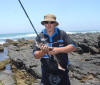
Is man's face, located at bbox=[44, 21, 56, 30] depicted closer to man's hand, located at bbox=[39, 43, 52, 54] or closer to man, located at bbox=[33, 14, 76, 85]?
man, located at bbox=[33, 14, 76, 85]

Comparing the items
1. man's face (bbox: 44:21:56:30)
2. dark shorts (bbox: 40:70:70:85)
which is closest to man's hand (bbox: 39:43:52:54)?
man's face (bbox: 44:21:56:30)

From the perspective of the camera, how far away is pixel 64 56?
380cm

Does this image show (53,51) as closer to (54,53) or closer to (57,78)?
(54,53)

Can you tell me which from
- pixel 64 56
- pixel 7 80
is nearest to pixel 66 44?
pixel 64 56

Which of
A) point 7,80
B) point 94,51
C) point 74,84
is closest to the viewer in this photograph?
point 74,84

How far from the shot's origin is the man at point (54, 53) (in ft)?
12.2

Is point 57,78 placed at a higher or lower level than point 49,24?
lower

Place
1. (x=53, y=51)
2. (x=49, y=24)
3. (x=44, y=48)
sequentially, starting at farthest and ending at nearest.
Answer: (x=49, y=24) < (x=53, y=51) < (x=44, y=48)

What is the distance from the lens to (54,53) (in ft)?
12.0

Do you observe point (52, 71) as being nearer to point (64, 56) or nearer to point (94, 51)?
point (64, 56)

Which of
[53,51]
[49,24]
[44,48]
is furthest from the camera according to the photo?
[49,24]

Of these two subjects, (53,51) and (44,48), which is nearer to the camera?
(44,48)

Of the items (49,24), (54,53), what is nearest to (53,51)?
(54,53)

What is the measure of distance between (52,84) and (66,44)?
1003 mm
